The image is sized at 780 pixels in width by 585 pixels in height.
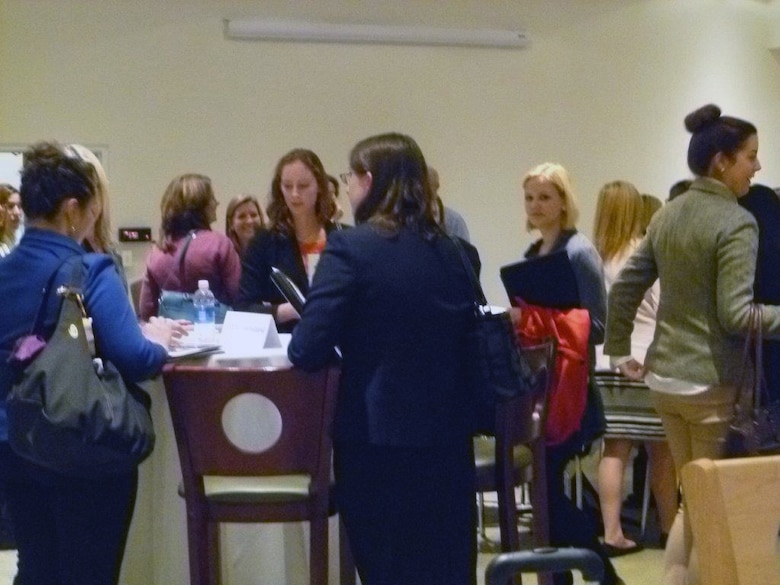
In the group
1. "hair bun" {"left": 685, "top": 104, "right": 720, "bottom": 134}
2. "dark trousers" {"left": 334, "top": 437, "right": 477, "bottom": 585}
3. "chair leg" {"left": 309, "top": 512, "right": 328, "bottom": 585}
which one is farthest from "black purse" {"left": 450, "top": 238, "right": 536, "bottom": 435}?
"hair bun" {"left": 685, "top": 104, "right": 720, "bottom": 134}

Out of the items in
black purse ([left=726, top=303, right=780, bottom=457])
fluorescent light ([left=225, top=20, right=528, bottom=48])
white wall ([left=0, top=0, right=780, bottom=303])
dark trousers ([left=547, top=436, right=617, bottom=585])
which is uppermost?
fluorescent light ([left=225, top=20, right=528, bottom=48])

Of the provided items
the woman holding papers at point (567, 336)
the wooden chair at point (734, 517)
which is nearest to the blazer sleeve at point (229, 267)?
the woman holding papers at point (567, 336)

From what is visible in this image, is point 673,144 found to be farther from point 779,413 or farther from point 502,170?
point 779,413

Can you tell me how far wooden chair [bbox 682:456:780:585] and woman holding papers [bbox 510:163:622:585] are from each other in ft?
5.05

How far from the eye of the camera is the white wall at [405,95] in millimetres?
5797

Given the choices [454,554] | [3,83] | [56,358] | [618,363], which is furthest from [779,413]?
[3,83]

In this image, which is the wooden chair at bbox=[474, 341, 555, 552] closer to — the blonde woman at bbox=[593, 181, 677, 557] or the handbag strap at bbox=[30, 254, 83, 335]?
the handbag strap at bbox=[30, 254, 83, 335]

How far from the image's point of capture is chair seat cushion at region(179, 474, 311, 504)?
2137 mm

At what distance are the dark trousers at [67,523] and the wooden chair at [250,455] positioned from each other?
0.15 metres

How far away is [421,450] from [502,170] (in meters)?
4.50

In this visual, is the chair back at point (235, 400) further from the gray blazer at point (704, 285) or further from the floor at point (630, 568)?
the floor at point (630, 568)

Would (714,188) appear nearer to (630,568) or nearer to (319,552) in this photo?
(319,552)

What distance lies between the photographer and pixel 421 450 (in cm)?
203

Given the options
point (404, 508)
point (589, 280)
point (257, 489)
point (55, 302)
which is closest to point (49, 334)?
point (55, 302)
